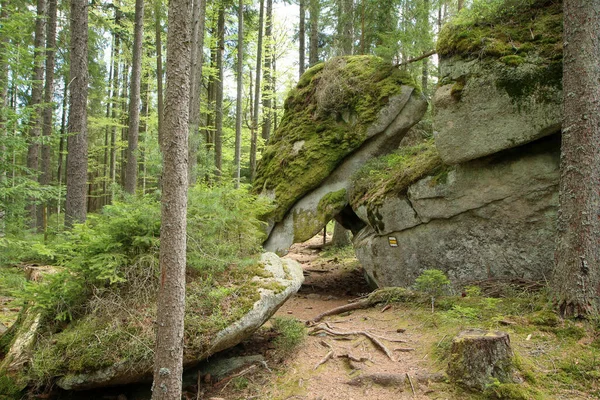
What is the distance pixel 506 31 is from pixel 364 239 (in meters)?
5.03

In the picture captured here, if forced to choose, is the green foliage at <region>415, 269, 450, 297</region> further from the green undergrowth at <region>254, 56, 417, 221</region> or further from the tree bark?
the tree bark

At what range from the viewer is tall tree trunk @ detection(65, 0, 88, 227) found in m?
9.48

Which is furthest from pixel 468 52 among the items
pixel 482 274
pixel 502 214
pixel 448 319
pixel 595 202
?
pixel 448 319

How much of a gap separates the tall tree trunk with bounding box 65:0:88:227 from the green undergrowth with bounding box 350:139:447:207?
7185 mm

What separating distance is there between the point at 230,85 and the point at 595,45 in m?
21.1

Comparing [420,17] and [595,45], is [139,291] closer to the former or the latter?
[595,45]

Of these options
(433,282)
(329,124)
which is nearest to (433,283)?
(433,282)

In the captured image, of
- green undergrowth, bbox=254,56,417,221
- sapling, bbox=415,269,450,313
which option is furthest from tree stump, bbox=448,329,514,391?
green undergrowth, bbox=254,56,417,221

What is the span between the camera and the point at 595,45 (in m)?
4.70

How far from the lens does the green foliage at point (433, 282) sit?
6355mm

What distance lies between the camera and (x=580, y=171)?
4660 millimetres

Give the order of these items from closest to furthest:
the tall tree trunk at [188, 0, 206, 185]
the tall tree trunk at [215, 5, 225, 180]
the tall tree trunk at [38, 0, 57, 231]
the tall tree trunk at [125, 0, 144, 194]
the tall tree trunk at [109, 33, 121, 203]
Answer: the tall tree trunk at [188, 0, 206, 185], the tall tree trunk at [125, 0, 144, 194], the tall tree trunk at [38, 0, 57, 231], the tall tree trunk at [215, 5, 225, 180], the tall tree trunk at [109, 33, 121, 203]

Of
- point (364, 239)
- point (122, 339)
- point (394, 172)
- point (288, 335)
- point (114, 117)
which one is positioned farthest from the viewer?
point (114, 117)

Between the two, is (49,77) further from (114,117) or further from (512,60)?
(512,60)
